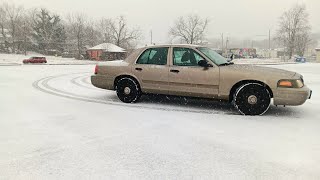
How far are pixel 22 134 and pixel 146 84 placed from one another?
3274 millimetres

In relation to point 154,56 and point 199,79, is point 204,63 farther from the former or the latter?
point 154,56

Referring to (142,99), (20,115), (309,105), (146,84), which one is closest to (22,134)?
(20,115)

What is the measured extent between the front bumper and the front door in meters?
1.21

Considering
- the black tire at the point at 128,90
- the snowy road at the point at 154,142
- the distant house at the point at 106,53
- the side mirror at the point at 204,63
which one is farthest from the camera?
the distant house at the point at 106,53

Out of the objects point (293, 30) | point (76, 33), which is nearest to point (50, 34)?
point (76, 33)

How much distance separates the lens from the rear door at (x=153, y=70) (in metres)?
7.02

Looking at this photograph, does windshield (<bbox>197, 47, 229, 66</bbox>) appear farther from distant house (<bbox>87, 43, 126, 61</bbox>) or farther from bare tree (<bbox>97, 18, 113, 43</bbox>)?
bare tree (<bbox>97, 18, 113, 43</bbox>)

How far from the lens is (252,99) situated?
6.12 meters

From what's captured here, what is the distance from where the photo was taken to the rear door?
23.0 ft

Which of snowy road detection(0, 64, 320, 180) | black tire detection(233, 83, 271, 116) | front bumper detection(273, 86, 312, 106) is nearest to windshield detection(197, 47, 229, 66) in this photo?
black tire detection(233, 83, 271, 116)

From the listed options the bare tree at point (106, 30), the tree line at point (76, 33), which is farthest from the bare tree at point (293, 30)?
the bare tree at point (106, 30)

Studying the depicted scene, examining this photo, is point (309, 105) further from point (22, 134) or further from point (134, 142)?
point (22, 134)

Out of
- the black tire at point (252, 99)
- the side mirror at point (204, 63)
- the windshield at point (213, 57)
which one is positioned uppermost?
the windshield at point (213, 57)

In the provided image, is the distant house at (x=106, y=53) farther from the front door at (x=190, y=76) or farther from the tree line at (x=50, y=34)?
the front door at (x=190, y=76)
